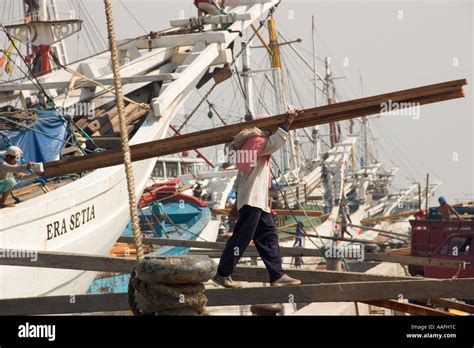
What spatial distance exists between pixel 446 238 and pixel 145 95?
7.13 metres

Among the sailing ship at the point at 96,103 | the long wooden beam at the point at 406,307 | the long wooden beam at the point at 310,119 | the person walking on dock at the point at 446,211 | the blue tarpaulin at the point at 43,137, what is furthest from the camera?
the person walking on dock at the point at 446,211

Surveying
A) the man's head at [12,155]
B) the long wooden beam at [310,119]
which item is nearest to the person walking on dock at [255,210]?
the long wooden beam at [310,119]

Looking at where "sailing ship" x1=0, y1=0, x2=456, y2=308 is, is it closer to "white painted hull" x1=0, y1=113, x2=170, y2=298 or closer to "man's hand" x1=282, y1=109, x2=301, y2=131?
"white painted hull" x1=0, y1=113, x2=170, y2=298

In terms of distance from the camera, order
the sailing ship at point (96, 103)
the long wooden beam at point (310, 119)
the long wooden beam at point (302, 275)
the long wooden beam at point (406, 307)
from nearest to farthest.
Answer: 1. the long wooden beam at point (310, 119)
2. the long wooden beam at point (406, 307)
3. the long wooden beam at point (302, 275)
4. the sailing ship at point (96, 103)

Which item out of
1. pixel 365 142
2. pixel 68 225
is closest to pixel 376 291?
pixel 68 225

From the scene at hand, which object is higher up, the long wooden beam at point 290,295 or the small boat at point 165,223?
the long wooden beam at point 290,295

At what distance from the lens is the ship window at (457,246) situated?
1894 cm

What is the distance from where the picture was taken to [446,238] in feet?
64.8

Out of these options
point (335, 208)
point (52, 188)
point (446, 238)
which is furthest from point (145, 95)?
point (335, 208)

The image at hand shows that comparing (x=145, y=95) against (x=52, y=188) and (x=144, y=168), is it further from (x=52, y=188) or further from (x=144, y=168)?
(x=52, y=188)

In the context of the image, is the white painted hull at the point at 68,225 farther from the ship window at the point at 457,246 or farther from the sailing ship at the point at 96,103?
the ship window at the point at 457,246

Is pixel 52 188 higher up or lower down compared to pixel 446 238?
higher up

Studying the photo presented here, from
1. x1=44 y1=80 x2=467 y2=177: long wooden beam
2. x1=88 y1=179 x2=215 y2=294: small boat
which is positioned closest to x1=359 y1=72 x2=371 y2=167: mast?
x1=88 y1=179 x2=215 y2=294: small boat
